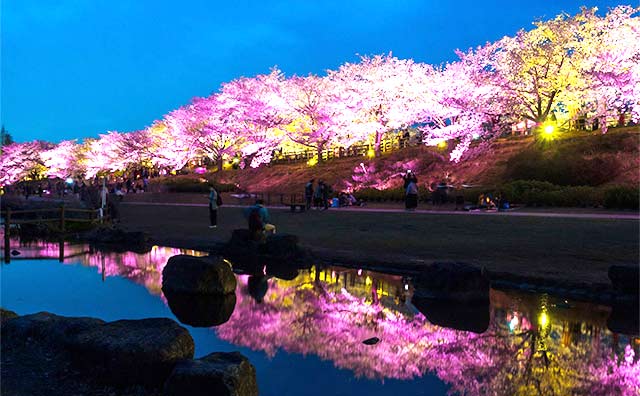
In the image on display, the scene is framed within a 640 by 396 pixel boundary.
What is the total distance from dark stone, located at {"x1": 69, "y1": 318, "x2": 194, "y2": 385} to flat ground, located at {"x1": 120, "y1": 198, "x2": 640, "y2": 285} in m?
6.91

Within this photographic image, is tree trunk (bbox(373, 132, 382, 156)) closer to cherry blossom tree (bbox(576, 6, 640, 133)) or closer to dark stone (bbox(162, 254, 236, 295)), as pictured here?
cherry blossom tree (bbox(576, 6, 640, 133))

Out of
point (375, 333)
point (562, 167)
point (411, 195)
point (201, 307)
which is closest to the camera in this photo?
point (375, 333)

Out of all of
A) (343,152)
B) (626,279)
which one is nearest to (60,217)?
(626,279)

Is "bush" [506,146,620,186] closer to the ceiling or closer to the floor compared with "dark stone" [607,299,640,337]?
closer to the ceiling

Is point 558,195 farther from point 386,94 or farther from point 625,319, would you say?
point 386,94

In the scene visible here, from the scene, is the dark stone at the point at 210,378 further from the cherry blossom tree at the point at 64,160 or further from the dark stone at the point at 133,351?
the cherry blossom tree at the point at 64,160

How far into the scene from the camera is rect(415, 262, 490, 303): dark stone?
898 cm

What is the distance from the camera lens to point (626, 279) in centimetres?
863

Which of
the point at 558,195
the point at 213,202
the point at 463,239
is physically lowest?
the point at 463,239

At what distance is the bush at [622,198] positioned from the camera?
20250mm

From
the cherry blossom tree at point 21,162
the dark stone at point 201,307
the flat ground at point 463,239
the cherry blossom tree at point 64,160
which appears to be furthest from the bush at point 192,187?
the cherry blossom tree at point 21,162

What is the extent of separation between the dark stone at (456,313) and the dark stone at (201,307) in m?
3.52

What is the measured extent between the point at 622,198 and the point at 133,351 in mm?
21198

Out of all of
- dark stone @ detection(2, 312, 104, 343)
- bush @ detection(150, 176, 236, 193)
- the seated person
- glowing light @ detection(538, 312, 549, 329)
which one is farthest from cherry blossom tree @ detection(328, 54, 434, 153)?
dark stone @ detection(2, 312, 104, 343)
